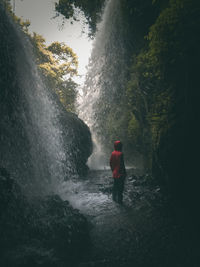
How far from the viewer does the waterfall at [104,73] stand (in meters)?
11.5

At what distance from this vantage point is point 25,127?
7406mm

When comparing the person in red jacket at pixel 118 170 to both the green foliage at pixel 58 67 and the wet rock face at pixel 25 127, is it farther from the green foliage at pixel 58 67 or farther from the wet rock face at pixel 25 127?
the green foliage at pixel 58 67

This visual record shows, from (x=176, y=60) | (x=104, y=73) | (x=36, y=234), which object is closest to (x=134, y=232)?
(x=36, y=234)

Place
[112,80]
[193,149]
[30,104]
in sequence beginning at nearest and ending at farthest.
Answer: [193,149], [30,104], [112,80]

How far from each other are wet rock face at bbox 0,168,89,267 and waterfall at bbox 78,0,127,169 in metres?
9.94

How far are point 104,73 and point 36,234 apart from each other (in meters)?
12.4

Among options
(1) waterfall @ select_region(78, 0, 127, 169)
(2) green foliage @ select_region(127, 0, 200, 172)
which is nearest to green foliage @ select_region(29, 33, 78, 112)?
(1) waterfall @ select_region(78, 0, 127, 169)

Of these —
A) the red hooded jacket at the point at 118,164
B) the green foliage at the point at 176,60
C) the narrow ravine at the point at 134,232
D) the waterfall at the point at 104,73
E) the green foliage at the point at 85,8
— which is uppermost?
the green foliage at the point at 85,8

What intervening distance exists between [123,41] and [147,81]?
407cm

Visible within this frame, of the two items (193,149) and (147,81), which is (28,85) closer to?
(147,81)

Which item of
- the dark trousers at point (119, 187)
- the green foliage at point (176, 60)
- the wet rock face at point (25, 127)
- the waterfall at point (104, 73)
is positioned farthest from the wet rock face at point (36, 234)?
the waterfall at point (104, 73)

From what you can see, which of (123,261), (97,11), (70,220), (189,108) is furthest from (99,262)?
(97,11)

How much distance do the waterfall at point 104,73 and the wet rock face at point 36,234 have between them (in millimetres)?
9941

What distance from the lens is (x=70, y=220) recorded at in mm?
3695
